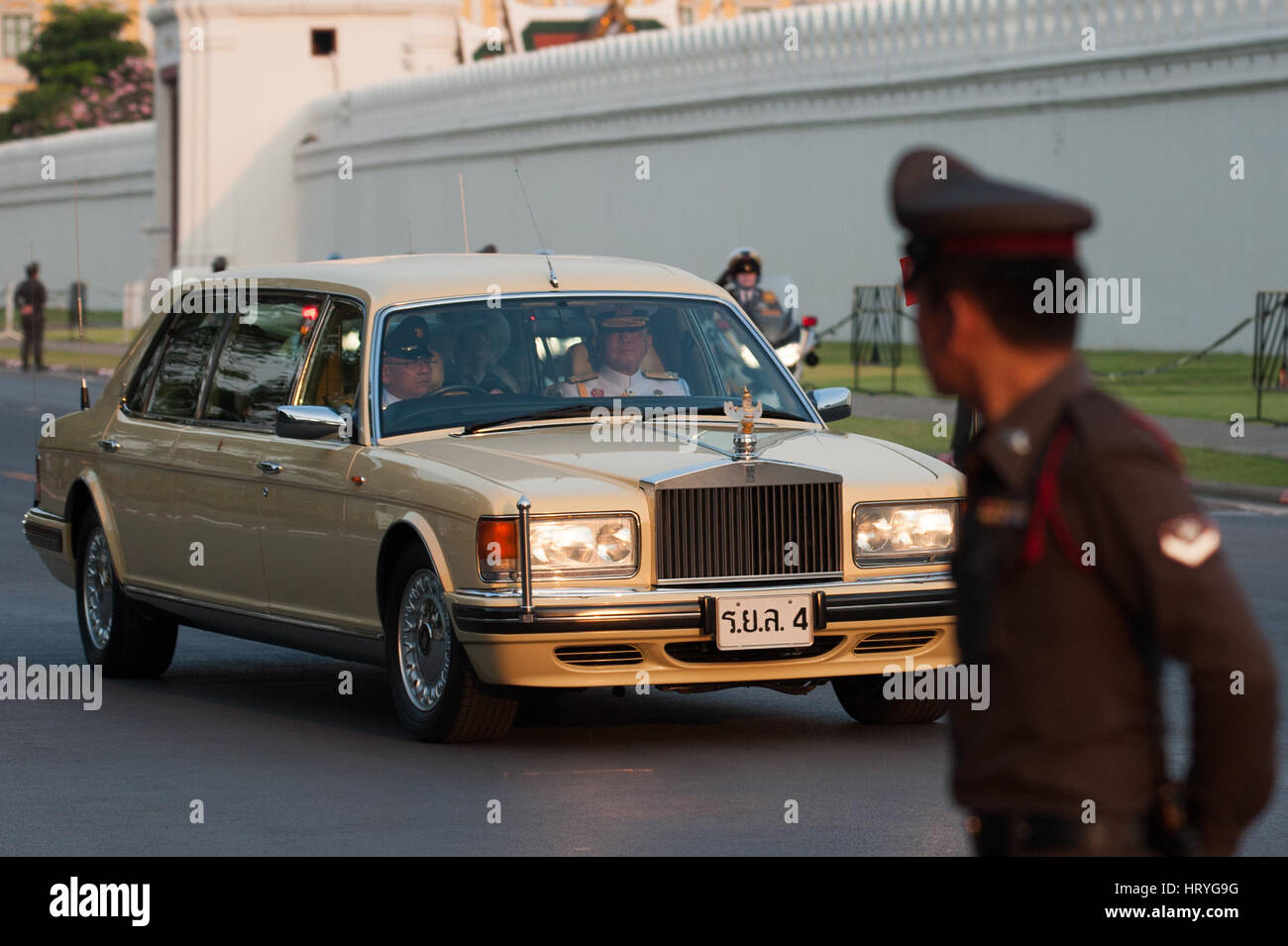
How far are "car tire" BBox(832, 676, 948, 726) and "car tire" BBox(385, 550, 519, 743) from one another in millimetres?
1276

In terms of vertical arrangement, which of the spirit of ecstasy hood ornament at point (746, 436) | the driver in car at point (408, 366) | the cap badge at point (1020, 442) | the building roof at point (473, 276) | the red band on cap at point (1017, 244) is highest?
the red band on cap at point (1017, 244)

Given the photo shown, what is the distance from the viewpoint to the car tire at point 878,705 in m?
9.30

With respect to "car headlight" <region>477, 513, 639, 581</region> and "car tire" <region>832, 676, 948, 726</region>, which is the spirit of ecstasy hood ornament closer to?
"car headlight" <region>477, 513, 639, 581</region>

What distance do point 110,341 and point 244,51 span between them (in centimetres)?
1068

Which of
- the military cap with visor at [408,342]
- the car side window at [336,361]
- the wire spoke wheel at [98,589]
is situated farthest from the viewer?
the wire spoke wheel at [98,589]

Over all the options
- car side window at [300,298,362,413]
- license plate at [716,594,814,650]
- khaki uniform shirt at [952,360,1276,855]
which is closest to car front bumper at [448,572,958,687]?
license plate at [716,594,814,650]

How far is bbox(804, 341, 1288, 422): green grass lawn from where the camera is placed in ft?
90.1

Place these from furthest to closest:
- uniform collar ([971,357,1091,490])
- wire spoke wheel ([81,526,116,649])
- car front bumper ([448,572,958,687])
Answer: wire spoke wheel ([81,526,116,649])
car front bumper ([448,572,958,687])
uniform collar ([971,357,1091,490])

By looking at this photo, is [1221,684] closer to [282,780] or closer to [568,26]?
[282,780]

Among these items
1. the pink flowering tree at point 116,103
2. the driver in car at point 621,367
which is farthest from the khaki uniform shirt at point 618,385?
the pink flowering tree at point 116,103

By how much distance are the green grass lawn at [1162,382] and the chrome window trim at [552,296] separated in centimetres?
1654

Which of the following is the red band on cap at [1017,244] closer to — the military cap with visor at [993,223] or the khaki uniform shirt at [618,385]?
the military cap with visor at [993,223]

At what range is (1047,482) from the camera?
3.19m
